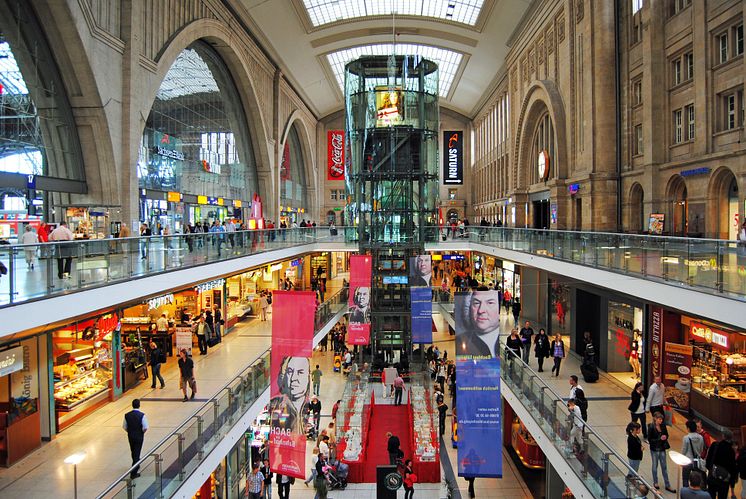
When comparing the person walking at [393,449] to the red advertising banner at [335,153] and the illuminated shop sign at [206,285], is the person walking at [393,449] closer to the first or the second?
the illuminated shop sign at [206,285]

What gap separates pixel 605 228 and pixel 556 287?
303cm

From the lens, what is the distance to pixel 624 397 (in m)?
13.3

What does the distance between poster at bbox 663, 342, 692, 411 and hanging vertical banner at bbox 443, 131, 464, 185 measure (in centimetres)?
2747

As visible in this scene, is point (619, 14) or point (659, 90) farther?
point (619, 14)

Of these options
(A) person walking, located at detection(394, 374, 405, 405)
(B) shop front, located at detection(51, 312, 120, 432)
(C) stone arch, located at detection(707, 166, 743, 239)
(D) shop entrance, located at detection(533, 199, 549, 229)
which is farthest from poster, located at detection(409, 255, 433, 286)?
(D) shop entrance, located at detection(533, 199, 549, 229)

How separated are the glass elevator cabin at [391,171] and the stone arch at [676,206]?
1147 centimetres

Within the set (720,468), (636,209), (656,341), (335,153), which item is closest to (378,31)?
(335,153)

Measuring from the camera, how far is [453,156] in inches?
1559

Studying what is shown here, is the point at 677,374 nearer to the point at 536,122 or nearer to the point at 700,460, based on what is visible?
the point at 700,460

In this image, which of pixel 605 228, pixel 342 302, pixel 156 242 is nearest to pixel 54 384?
pixel 156 242

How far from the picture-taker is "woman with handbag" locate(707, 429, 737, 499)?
729cm

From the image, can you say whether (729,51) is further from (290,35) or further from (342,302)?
(290,35)

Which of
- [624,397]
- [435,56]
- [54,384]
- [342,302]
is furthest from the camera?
[435,56]

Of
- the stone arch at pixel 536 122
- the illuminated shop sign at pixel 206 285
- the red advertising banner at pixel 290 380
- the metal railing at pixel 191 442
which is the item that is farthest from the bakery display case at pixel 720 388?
the illuminated shop sign at pixel 206 285
